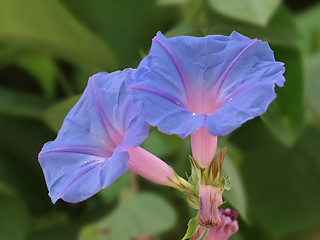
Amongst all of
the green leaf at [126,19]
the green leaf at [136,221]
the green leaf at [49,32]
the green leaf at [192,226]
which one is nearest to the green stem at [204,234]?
the green leaf at [192,226]

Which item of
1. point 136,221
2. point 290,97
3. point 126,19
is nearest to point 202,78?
point 136,221

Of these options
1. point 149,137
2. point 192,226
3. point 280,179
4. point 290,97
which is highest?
point 192,226

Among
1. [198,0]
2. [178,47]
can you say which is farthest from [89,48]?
[178,47]

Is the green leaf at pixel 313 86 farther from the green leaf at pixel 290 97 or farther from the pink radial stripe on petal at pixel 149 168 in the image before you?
the pink radial stripe on petal at pixel 149 168

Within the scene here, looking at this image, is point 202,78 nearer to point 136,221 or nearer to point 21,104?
point 136,221

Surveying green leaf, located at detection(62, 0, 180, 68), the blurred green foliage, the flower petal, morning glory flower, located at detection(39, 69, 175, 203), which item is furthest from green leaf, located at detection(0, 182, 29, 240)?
the flower petal

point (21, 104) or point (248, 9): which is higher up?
point (248, 9)
